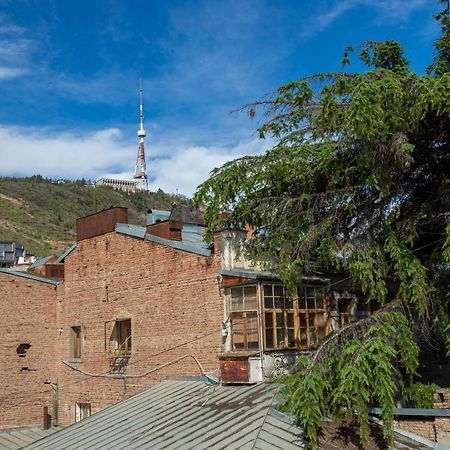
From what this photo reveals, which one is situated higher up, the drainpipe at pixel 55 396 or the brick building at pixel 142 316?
the brick building at pixel 142 316

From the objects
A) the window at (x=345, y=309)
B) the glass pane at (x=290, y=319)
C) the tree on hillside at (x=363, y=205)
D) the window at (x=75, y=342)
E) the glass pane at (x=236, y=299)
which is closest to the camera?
the tree on hillside at (x=363, y=205)

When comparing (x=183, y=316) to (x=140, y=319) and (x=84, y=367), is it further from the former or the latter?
(x=84, y=367)

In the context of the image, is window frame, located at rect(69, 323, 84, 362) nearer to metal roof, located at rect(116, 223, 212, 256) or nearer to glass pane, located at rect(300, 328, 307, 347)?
metal roof, located at rect(116, 223, 212, 256)

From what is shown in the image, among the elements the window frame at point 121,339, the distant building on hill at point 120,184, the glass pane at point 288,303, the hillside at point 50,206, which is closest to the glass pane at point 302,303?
the glass pane at point 288,303

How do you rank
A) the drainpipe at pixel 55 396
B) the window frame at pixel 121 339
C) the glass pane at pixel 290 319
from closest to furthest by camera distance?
the glass pane at pixel 290 319
the window frame at pixel 121 339
the drainpipe at pixel 55 396

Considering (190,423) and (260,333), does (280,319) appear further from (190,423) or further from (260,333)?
(190,423)

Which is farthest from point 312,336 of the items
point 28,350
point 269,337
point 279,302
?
point 28,350

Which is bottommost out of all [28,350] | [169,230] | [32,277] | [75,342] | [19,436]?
[19,436]

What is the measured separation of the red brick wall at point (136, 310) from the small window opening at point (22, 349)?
1163 millimetres

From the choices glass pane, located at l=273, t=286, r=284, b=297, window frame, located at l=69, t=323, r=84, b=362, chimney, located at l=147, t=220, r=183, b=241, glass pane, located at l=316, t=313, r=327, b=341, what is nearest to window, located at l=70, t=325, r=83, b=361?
window frame, located at l=69, t=323, r=84, b=362

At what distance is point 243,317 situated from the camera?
16.1 m

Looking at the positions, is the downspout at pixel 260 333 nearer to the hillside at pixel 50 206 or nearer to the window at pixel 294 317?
the window at pixel 294 317

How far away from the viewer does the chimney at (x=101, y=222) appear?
20984 millimetres

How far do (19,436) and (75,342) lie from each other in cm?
362
